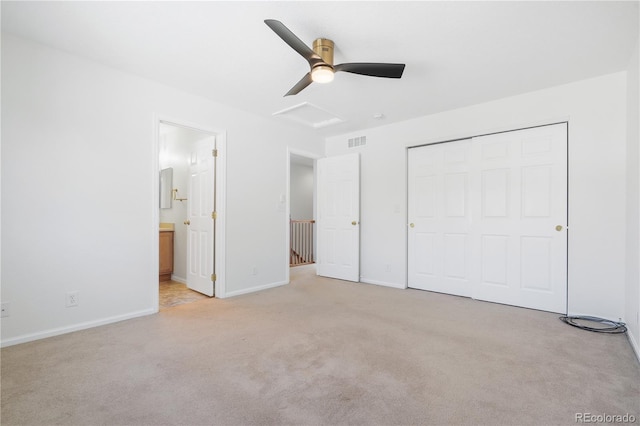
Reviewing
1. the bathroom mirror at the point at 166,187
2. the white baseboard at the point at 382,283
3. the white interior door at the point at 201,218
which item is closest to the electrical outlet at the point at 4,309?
the white interior door at the point at 201,218

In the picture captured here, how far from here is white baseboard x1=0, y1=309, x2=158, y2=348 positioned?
97.1 inches

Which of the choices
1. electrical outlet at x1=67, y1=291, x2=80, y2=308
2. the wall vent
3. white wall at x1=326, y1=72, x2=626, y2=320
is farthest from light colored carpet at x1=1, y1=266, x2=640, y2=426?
the wall vent

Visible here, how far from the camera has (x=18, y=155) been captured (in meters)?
2.50

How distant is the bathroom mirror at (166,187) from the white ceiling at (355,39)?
2.07 meters

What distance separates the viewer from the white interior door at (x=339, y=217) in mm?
4984

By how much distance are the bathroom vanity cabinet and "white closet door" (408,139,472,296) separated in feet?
12.3

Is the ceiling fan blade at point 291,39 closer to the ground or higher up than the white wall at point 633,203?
higher up

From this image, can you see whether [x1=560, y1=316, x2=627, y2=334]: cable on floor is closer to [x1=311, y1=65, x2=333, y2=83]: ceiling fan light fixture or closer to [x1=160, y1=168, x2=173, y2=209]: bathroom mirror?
[x1=311, y1=65, x2=333, y2=83]: ceiling fan light fixture

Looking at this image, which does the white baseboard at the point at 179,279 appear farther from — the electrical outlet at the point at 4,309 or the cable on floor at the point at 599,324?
the cable on floor at the point at 599,324

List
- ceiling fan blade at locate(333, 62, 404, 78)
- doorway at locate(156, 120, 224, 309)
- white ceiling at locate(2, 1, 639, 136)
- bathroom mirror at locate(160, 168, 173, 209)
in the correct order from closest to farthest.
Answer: white ceiling at locate(2, 1, 639, 136), ceiling fan blade at locate(333, 62, 404, 78), doorway at locate(156, 120, 224, 309), bathroom mirror at locate(160, 168, 173, 209)

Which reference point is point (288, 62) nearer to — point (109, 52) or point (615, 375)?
point (109, 52)

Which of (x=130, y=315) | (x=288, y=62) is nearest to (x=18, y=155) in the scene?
(x=130, y=315)

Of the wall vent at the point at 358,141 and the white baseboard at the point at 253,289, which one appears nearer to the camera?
the white baseboard at the point at 253,289

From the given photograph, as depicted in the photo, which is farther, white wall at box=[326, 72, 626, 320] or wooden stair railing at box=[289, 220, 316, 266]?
wooden stair railing at box=[289, 220, 316, 266]
